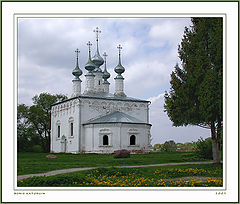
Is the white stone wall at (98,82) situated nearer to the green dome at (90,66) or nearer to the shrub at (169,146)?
the green dome at (90,66)

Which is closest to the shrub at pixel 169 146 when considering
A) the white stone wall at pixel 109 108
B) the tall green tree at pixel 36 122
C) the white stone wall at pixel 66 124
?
the white stone wall at pixel 109 108

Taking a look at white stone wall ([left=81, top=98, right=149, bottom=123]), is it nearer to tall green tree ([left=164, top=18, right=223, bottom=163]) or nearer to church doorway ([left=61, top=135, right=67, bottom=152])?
church doorway ([left=61, top=135, right=67, bottom=152])

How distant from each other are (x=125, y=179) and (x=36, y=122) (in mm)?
39326

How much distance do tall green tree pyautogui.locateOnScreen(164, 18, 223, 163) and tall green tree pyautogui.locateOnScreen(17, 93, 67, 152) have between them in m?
31.5

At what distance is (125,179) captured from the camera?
1377 centimetres

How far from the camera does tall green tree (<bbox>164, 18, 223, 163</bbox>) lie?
18531 mm

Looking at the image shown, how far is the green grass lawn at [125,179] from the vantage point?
11.9 metres

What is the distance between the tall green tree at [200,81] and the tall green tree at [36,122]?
31476mm

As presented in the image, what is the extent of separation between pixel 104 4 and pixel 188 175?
8.22 m

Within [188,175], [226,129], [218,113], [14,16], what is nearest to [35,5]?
[14,16]

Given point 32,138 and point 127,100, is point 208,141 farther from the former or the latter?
point 32,138

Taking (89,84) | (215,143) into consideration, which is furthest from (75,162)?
(89,84)

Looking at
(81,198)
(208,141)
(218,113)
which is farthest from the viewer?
(208,141)

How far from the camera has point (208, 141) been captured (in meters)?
25.5
